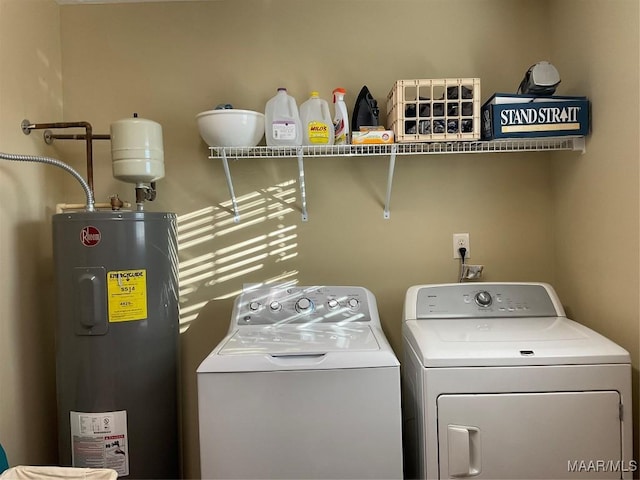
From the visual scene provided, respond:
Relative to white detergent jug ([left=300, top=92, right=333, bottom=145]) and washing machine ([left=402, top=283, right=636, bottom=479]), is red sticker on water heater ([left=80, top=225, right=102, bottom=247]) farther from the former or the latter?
washing machine ([left=402, top=283, right=636, bottom=479])

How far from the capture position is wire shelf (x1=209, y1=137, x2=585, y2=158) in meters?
1.94

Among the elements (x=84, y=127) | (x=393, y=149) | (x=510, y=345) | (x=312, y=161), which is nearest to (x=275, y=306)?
(x=312, y=161)

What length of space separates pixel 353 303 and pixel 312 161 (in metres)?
0.66

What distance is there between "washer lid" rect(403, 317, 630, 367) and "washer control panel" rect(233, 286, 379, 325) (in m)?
0.27

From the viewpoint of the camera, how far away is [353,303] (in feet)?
6.59

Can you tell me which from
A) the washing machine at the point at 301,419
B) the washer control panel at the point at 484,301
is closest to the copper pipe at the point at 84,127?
the washing machine at the point at 301,419

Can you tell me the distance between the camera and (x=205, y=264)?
87.6 inches

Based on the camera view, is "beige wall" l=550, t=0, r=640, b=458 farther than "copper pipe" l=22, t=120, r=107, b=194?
No

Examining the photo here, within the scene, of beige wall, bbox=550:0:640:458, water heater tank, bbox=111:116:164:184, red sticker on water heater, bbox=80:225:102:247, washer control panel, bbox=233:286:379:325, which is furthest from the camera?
→ washer control panel, bbox=233:286:379:325

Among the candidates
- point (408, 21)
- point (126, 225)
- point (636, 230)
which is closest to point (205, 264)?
point (126, 225)

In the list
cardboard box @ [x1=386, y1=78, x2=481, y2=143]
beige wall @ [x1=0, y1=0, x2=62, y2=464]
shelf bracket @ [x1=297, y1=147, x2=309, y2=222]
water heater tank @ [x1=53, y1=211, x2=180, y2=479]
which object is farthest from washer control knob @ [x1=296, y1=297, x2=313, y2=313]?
beige wall @ [x1=0, y1=0, x2=62, y2=464]

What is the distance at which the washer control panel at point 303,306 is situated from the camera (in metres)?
1.97

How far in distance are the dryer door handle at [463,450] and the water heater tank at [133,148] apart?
1414 mm

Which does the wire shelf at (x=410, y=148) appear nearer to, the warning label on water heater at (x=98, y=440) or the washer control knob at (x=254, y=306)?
the washer control knob at (x=254, y=306)
